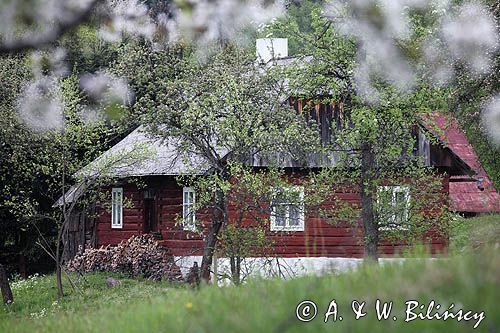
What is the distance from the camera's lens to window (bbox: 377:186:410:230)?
1534 cm

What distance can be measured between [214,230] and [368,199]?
11.0 feet

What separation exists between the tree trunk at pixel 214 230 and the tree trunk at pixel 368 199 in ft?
9.10

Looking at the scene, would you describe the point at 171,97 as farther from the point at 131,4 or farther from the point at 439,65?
the point at 131,4

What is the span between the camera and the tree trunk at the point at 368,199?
602 inches

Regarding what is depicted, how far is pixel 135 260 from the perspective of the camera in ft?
73.0

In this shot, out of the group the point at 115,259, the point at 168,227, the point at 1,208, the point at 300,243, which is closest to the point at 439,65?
the point at 300,243

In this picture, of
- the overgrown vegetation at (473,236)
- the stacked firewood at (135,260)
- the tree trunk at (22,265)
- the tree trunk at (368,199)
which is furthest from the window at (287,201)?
the tree trunk at (22,265)

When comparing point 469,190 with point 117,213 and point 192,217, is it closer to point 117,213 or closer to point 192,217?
point 117,213

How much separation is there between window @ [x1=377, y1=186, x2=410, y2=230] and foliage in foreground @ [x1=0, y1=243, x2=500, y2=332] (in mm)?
9636

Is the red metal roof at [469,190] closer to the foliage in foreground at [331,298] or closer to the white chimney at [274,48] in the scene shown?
the white chimney at [274,48]

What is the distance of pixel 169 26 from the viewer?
15.4ft

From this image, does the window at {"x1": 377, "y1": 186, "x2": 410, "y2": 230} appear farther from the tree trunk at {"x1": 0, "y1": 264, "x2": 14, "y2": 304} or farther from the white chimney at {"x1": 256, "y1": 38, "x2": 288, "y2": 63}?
the white chimney at {"x1": 256, "y1": 38, "x2": 288, "y2": 63}

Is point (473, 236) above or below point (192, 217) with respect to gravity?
below

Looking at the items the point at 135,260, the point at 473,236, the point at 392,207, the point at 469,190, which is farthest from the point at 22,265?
the point at 469,190
